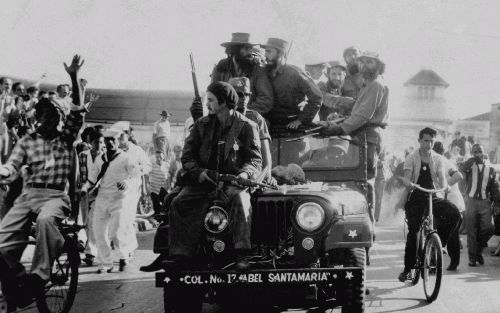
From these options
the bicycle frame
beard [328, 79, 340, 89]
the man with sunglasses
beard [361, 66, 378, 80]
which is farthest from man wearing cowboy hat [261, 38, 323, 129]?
the man with sunglasses

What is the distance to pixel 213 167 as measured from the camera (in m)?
6.17

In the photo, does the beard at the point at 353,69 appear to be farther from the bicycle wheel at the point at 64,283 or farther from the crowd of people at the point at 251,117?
the bicycle wheel at the point at 64,283

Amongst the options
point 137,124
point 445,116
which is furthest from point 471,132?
point 137,124

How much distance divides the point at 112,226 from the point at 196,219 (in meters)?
5.00

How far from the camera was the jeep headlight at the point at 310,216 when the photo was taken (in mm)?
5621

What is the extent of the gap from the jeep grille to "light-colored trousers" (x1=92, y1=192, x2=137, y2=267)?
4924 millimetres

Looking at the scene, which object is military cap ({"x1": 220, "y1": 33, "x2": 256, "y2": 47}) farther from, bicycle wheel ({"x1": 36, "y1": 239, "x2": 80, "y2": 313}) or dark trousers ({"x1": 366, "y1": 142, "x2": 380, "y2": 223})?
bicycle wheel ({"x1": 36, "y1": 239, "x2": 80, "y2": 313})

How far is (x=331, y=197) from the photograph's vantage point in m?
5.73

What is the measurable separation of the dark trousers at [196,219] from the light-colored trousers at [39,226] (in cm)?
150

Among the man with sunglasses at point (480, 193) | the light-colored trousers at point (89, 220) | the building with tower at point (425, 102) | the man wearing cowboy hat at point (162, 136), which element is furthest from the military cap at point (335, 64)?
the building with tower at point (425, 102)

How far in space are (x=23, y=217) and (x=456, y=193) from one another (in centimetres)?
833

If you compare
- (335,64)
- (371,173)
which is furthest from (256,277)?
(335,64)

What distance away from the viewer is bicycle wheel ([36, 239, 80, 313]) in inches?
273

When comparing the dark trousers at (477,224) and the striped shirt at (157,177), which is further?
the striped shirt at (157,177)
